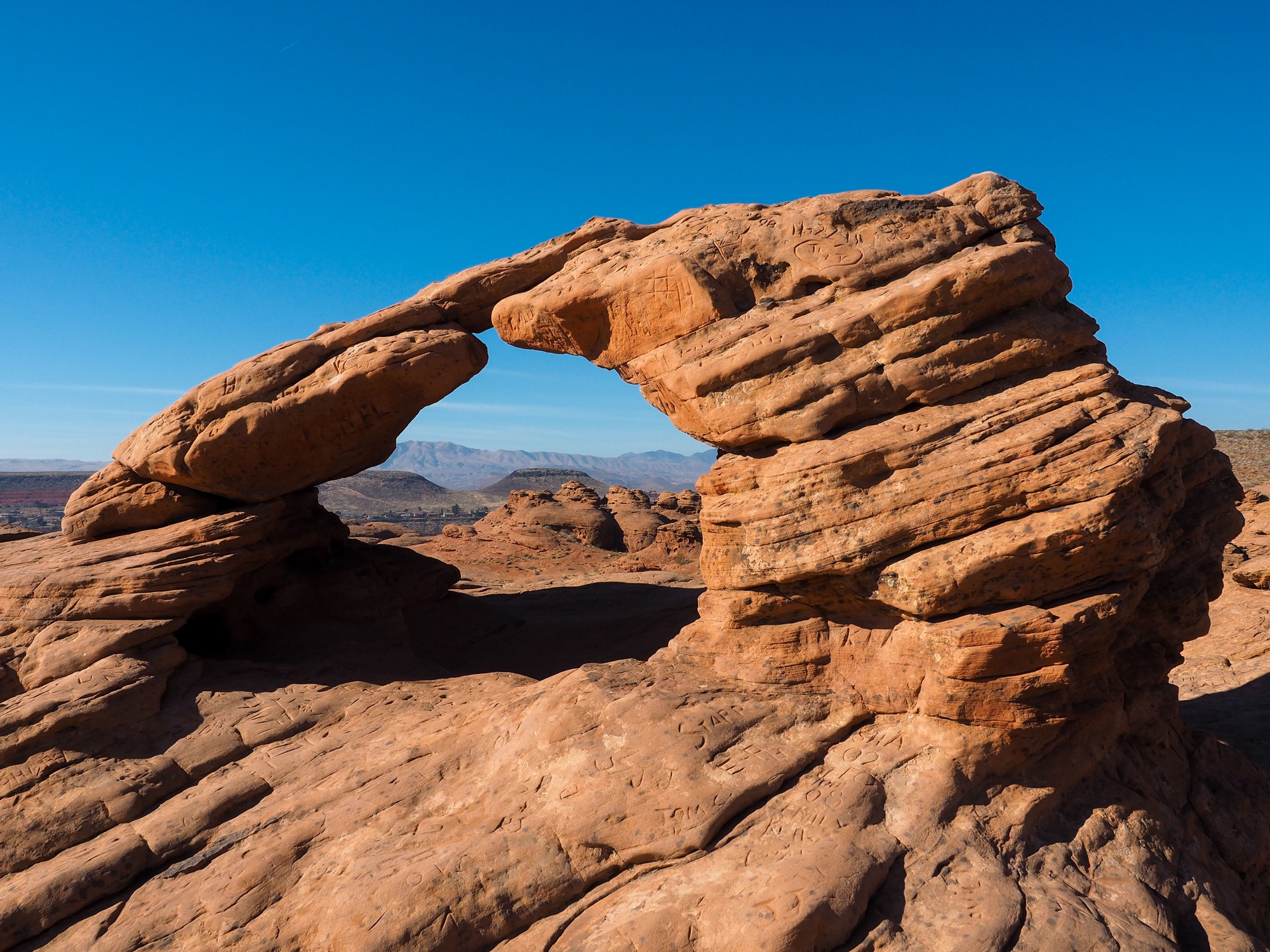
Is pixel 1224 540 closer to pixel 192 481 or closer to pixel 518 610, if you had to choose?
pixel 518 610

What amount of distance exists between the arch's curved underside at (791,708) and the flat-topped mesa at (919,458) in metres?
0.04

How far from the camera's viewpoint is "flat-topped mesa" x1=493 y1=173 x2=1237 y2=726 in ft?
27.7

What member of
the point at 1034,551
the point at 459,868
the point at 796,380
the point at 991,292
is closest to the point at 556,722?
the point at 459,868

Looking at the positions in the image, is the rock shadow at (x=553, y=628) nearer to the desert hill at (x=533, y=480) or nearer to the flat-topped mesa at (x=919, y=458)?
the flat-topped mesa at (x=919, y=458)

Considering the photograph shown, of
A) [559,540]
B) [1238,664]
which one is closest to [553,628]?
[559,540]

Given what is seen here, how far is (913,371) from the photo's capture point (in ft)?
30.5

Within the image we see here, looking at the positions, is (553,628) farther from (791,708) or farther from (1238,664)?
(1238,664)

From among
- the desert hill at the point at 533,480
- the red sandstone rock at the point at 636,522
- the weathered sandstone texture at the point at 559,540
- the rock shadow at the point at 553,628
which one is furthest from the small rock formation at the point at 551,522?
the desert hill at the point at 533,480

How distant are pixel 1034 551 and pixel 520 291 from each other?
29.1ft

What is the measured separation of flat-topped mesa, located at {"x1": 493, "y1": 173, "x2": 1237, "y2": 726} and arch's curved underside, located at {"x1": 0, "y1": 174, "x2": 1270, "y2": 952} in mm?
43

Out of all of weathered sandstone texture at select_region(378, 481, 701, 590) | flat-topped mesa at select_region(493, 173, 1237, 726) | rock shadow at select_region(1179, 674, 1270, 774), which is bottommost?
rock shadow at select_region(1179, 674, 1270, 774)

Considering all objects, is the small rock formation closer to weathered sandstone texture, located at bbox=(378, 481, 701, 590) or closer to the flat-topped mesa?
weathered sandstone texture, located at bbox=(378, 481, 701, 590)

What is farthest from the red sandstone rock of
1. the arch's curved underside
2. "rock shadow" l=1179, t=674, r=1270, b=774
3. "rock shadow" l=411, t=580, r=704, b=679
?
the arch's curved underside

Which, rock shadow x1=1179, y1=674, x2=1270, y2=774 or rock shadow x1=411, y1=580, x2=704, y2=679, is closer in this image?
rock shadow x1=1179, y1=674, x2=1270, y2=774
